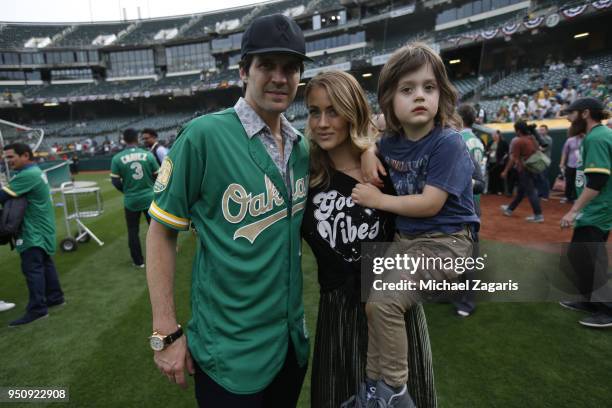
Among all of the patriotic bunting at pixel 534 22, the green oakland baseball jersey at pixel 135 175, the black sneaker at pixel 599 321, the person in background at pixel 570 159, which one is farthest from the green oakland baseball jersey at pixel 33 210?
the patriotic bunting at pixel 534 22

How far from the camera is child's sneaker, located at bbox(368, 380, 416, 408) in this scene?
1.50m

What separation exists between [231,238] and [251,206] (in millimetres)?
151

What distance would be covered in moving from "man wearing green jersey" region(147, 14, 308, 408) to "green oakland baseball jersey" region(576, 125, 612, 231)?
11.0 ft

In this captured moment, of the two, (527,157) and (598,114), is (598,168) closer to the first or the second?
(598,114)

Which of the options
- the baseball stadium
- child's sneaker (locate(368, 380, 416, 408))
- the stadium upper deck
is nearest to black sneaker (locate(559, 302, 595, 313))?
the baseball stadium

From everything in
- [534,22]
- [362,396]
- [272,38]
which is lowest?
[362,396]

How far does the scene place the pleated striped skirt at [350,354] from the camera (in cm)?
170

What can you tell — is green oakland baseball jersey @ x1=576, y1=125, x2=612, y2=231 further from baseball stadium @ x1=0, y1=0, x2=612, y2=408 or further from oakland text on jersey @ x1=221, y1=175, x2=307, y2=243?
oakland text on jersey @ x1=221, y1=175, x2=307, y2=243

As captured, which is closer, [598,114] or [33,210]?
[598,114]

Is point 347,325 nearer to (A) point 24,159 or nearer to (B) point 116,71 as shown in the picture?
(A) point 24,159

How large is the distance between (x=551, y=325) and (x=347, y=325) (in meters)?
3.11

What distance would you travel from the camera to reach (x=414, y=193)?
1.73 m

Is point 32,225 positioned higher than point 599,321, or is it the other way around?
point 32,225

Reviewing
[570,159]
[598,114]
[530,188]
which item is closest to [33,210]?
[598,114]
